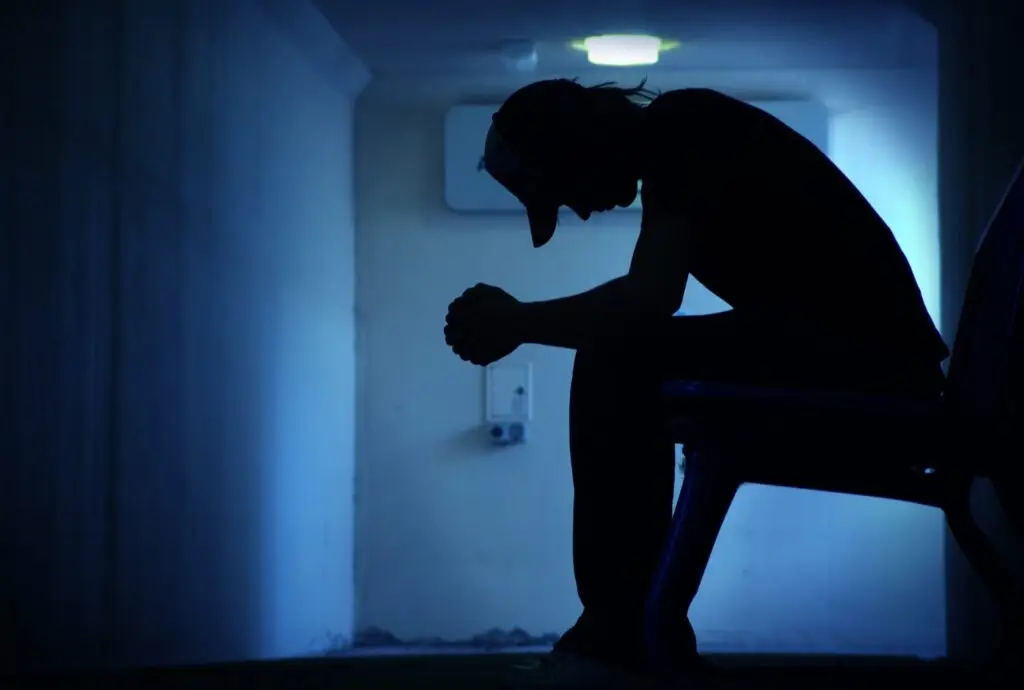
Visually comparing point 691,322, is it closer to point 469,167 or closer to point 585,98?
point 585,98

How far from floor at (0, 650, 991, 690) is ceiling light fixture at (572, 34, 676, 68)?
88.2 inches

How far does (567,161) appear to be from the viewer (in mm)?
1463

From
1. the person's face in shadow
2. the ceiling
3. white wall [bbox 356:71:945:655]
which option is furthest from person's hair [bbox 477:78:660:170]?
white wall [bbox 356:71:945:655]

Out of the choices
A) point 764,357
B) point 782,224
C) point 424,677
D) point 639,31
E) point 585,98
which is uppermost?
point 639,31

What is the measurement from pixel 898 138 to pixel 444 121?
5.22 ft

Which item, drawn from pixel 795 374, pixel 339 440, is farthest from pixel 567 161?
pixel 339 440

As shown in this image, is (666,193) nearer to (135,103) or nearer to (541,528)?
(135,103)

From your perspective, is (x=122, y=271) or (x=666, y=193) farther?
(x=122, y=271)

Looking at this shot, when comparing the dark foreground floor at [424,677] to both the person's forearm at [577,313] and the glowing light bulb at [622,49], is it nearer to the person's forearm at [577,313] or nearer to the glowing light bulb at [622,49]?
the person's forearm at [577,313]

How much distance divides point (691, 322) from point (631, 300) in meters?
0.07

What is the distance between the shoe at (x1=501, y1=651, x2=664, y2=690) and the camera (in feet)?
3.94

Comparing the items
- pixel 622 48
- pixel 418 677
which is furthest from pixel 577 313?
pixel 622 48

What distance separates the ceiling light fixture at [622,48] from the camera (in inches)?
140

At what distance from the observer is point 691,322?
1.26 m
